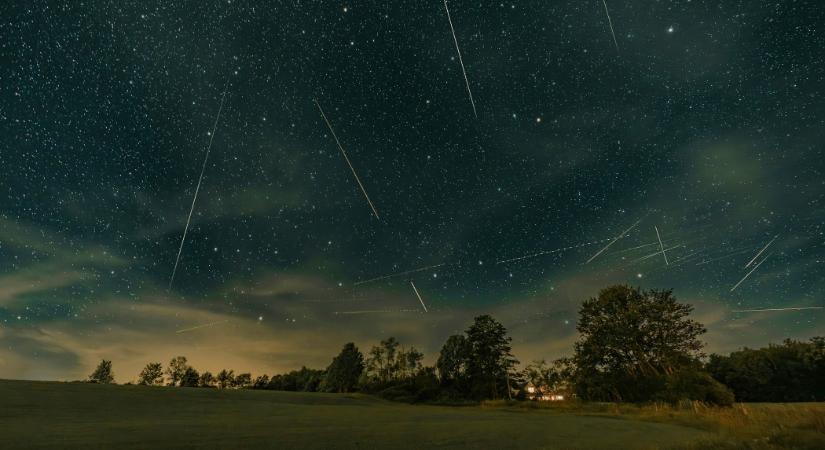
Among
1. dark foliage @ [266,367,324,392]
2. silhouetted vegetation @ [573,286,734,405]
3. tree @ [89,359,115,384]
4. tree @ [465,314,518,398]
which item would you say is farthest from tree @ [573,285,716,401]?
tree @ [89,359,115,384]

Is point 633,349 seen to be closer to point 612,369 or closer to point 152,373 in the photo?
point 612,369

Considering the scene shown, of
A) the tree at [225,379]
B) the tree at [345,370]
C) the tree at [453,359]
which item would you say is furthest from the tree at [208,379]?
the tree at [453,359]

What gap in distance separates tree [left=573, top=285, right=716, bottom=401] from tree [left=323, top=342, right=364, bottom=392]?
220 ft

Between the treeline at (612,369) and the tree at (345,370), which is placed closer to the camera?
the treeline at (612,369)

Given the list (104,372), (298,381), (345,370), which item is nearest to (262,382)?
(298,381)

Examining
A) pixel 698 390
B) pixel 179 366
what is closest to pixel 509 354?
pixel 698 390

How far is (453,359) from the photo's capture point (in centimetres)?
8438

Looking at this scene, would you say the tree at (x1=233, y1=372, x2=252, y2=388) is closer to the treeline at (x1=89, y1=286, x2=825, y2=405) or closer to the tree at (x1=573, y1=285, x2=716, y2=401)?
the treeline at (x1=89, y1=286, x2=825, y2=405)

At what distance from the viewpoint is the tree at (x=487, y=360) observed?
73375mm

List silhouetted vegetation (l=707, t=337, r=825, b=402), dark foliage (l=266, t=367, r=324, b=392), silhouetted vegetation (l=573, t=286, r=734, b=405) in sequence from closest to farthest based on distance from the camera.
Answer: silhouetted vegetation (l=573, t=286, r=734, b=405)
silhouetted vegetation (l=707, t=337, r=825, b=402)
dark foliage (l=266, t=367, r=324, b=392)

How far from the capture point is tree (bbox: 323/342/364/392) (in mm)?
100688

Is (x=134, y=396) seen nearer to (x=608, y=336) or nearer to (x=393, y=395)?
(x=393, y=395)

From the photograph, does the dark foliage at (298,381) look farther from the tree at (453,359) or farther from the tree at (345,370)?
the tree at (453,359)

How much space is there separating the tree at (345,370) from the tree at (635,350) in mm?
66977
